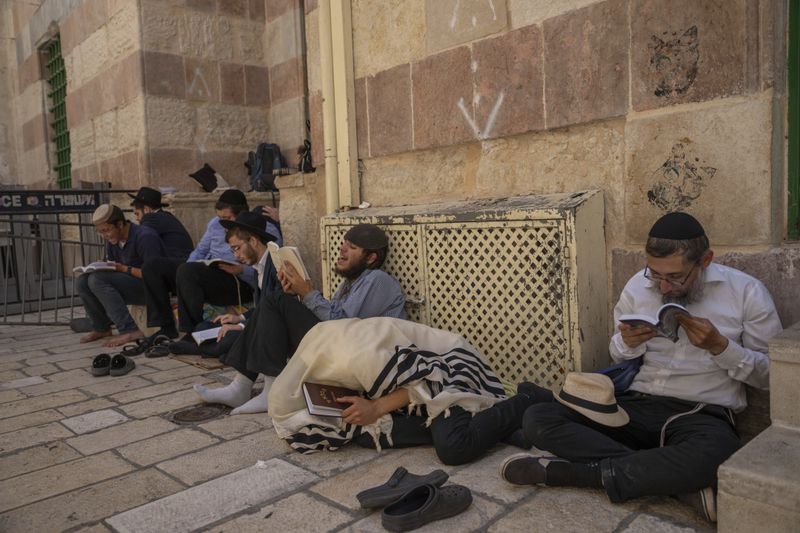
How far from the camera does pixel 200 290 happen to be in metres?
5.60

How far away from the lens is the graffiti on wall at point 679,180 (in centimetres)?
309

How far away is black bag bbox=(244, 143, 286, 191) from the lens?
8770 mm

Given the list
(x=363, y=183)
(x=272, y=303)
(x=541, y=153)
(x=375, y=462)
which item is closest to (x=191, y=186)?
(x=363, y=183)

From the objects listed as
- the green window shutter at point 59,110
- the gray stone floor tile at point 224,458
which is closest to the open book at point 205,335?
the gray stone floor tile at point 224,458

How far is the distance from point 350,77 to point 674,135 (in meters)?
2.63

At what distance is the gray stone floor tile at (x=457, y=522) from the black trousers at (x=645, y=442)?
1.39 feet

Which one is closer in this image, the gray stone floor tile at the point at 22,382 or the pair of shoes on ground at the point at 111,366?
the gray stone floor tile at the point at 22,382

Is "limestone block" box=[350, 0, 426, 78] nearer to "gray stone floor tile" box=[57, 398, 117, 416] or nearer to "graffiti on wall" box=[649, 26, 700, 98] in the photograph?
"graffiti on wall" box=[649, 26, 700, 98]

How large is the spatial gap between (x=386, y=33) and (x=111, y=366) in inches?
131

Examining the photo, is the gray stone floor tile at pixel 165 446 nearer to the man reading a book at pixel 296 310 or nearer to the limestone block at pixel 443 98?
the man reading a book at pixel 296 310

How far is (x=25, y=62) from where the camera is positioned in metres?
12.4

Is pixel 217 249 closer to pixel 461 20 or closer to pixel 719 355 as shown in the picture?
pixel 461 20

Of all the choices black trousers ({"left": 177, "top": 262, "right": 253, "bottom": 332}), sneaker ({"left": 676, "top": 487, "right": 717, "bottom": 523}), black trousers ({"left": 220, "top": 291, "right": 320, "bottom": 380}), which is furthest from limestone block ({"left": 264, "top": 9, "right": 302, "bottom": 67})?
sneaker ({"left": 676, "top": 487, "right": 717, "bottom": 523})

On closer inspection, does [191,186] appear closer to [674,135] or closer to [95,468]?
[95,468]
